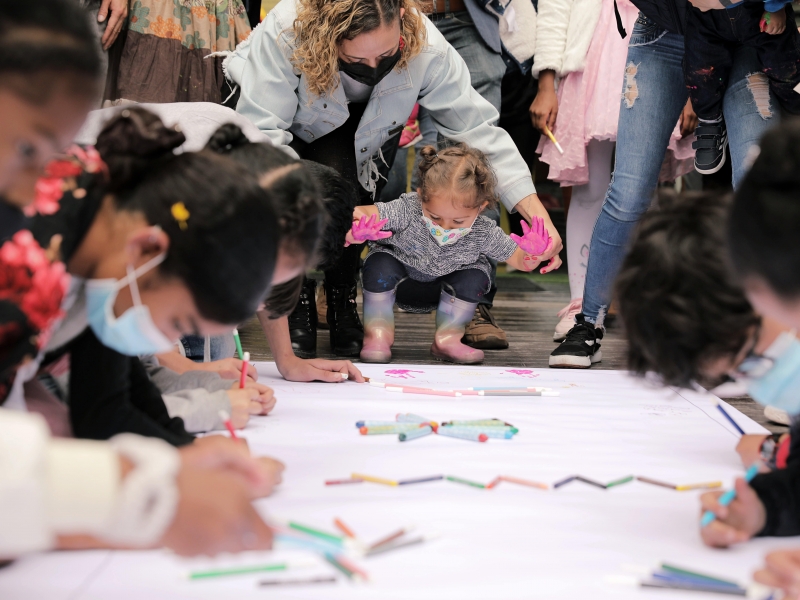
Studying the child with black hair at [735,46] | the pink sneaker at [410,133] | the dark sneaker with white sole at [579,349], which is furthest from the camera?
the pink sneaker at [410,133]

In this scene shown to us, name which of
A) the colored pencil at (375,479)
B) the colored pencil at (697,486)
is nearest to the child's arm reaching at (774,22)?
the colored pencil at (697,486)

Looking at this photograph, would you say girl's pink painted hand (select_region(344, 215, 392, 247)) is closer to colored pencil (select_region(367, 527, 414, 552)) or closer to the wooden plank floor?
the wooden plank floor

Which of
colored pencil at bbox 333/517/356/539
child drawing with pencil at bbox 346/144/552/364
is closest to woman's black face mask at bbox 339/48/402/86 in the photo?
child drawing with pencil at bbox 346/144/552/364

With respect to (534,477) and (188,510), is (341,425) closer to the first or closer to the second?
(534,477)

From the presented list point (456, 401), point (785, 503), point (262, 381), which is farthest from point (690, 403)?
point (262, 381)

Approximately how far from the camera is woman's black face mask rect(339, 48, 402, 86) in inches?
81.7

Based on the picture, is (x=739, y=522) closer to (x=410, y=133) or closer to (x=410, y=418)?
(x=410, y=418)

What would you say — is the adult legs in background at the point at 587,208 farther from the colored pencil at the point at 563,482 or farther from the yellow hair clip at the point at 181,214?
the yellow hair clip at the point at 181,214

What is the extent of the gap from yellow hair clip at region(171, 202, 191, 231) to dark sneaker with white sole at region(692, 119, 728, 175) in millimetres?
1524

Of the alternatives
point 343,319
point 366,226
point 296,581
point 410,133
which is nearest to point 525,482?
point 296,581

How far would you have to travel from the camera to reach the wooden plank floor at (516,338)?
7.42 ft

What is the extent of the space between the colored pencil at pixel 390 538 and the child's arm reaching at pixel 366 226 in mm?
1333

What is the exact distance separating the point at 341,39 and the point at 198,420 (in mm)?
1119

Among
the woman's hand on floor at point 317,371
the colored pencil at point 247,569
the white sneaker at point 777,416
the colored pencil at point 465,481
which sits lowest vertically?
the woman's hand on floor at point 317,371
